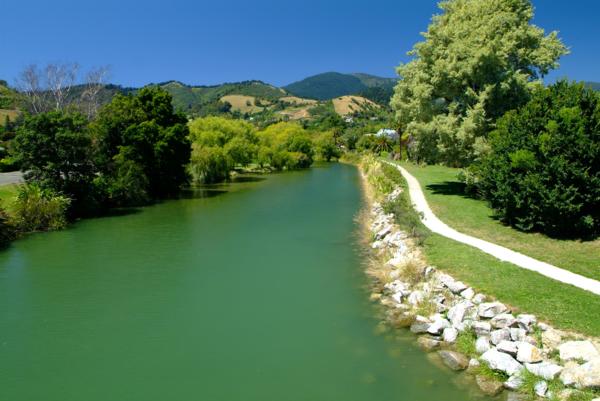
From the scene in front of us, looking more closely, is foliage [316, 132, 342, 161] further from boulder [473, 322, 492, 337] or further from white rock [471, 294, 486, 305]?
boulder [473, 322, 492, 337]

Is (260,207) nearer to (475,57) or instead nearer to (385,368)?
(475,57)

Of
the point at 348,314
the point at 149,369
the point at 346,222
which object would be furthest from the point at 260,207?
the point at 149,369

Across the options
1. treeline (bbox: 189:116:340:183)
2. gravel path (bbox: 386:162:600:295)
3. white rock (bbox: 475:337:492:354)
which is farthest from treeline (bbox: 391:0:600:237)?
treeline (bbox: 189:116:340:183)

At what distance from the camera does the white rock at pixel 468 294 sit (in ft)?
36.9

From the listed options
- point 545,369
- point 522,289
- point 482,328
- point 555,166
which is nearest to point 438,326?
point 482,328

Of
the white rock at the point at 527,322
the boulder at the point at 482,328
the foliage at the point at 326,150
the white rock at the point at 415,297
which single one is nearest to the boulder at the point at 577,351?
the white rock at the point at 527,322

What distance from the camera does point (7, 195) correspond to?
2506 centimetres

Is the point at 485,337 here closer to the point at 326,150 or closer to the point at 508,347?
the point at 508,347

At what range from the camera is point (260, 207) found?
103 feet

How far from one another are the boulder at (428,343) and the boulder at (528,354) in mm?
1844

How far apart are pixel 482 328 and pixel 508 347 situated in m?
0.92

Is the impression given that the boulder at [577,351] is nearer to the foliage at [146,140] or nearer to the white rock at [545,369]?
the white rock at [545,369]

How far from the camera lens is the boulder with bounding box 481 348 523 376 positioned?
8.45 meters

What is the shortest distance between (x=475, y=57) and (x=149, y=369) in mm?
20864
